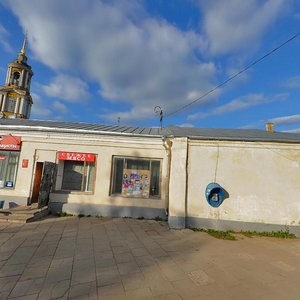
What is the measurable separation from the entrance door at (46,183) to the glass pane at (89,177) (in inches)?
57.0

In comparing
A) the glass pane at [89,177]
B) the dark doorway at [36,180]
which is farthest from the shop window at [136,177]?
the dark doorway at [36,180]

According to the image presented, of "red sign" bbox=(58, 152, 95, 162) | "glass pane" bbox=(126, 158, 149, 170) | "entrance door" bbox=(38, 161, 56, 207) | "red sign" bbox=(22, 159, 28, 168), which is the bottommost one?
"entrance door" bbox=(38, 161, 56, 207)

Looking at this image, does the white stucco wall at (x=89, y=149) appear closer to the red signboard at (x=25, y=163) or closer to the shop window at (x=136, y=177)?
the red signboard at (x=25, y=163)

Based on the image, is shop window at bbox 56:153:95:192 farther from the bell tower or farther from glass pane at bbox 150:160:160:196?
the bell tower

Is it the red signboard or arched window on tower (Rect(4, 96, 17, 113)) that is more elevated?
arched window on tower (Rect(4, 96, 17, 113))

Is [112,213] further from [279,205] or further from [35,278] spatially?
[279,205]

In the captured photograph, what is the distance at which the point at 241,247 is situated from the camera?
615cm

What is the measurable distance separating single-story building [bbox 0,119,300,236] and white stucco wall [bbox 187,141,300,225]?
0.04 metres

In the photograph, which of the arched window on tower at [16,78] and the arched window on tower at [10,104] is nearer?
the arched window on tower at [10,104]

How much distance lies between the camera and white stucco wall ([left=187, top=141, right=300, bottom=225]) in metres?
7.73

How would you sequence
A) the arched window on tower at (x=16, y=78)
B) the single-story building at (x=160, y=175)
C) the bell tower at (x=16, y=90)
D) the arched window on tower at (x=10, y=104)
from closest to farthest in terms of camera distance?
the single-story building at (x=160, y=175) → the bell tower at (x=16, y=90) → the arched window on tower at (x=10, y=104) → the arched window on tower at (x=16, y=78)

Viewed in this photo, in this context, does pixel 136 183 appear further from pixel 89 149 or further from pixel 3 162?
pixel 3 162

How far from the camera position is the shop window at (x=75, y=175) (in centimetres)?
973

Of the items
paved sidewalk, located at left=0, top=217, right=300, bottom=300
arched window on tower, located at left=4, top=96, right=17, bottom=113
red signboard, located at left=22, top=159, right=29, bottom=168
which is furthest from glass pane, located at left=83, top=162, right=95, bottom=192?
arched window on tower, located at left=4, top=96, right=17, bottom=113
